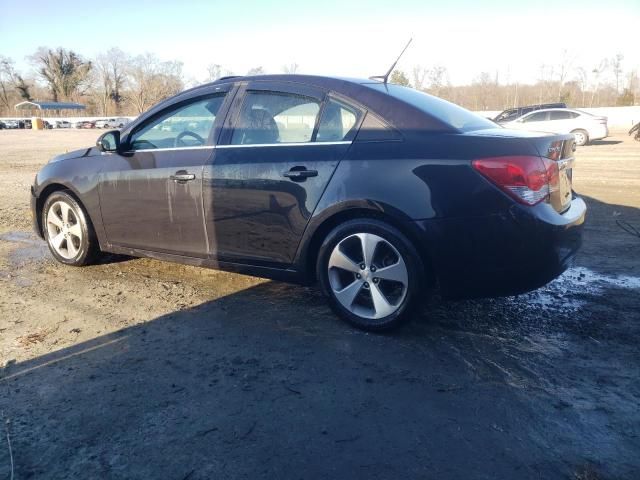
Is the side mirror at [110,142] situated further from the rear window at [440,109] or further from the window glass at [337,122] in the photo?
the rear window at [440,109]

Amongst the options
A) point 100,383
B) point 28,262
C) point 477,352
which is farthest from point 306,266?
point 28,262

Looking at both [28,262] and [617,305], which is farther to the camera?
[28,262]

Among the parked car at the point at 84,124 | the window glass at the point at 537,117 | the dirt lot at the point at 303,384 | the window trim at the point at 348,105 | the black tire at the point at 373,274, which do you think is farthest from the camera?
the parked car at the point at 84,124

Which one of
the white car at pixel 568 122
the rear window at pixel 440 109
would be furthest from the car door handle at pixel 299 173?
the white car at pixel 568 122

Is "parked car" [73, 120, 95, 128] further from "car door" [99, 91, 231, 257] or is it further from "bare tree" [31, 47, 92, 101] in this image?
"car door" [99, 91, 231, 257]

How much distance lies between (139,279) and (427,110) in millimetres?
2789

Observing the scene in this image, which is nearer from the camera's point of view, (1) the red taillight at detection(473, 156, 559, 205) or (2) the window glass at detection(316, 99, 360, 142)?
(1) the red taillight at detection(473, 156, 559, 205)

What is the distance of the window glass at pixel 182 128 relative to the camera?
406 centimetres

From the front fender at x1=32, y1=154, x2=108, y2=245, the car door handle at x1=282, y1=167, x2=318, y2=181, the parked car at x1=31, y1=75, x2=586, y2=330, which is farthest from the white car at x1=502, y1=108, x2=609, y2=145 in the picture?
the car door handle at x1=282, y1=167, x2=318, y2=181

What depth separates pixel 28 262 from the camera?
16.8 ft

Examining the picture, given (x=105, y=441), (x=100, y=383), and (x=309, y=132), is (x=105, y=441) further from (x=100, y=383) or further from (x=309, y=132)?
(x=309, y=132)

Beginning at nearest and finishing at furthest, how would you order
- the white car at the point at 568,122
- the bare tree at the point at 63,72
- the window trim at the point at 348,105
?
the window trim at the point at 348,105
the white car at the point at 568,122
the bare tree at the point at 63,72

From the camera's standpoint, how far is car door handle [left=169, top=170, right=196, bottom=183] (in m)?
3.94

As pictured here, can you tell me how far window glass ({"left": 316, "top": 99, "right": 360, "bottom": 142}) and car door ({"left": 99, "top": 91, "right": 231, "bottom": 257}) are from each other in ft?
2.95
